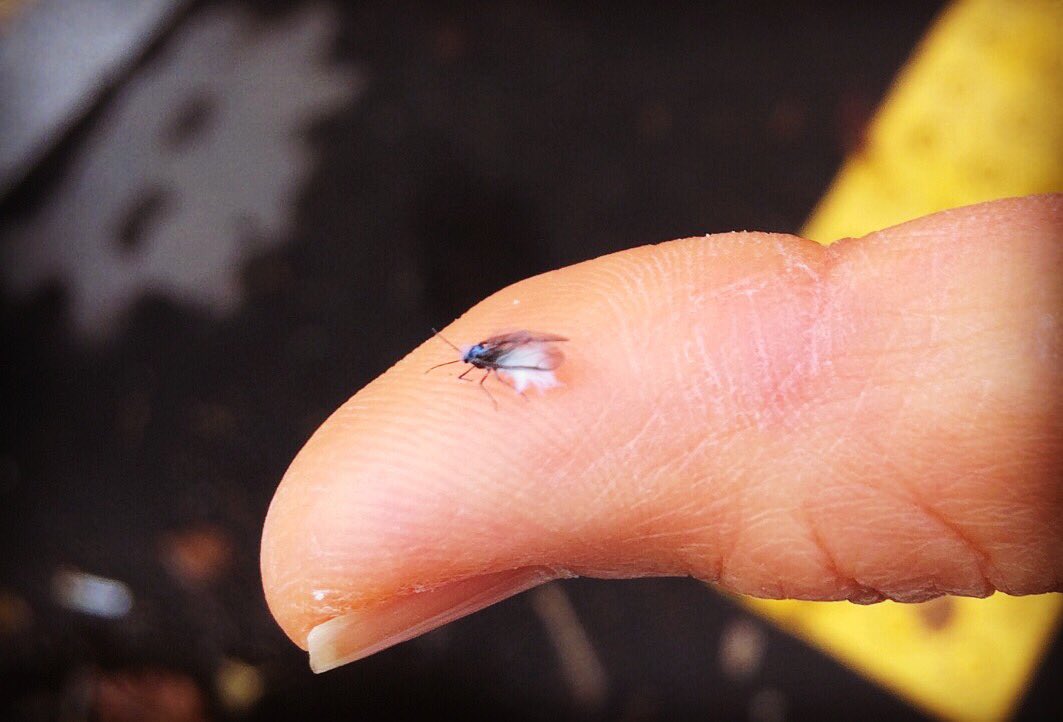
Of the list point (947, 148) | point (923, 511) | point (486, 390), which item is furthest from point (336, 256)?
point (923, 511)

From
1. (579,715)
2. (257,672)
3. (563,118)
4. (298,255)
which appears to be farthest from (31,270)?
(579,715)

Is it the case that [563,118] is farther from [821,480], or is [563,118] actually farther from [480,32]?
[821,480]

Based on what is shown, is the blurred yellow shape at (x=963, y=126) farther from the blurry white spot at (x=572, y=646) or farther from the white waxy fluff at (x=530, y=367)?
the white waxy fluff at (x=530, y=367)

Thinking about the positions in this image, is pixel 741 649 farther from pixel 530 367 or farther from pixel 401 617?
pixel 530 367

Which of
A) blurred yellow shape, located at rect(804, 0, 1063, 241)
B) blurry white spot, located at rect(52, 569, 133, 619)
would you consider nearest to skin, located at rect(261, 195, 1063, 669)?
blurred yellow shape, located at rect(804, 0, 1063, 241)

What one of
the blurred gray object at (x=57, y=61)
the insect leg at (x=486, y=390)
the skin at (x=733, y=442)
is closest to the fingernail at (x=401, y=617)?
the skin at (x=733, y=442)
